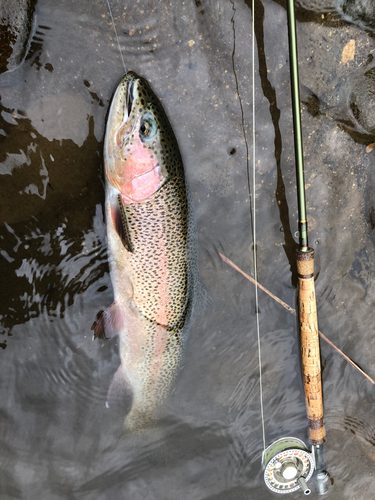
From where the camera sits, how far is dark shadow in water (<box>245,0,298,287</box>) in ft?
6.63

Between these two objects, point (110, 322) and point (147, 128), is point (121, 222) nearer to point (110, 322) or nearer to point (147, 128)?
point (147, 128)

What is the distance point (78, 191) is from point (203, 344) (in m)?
1.35

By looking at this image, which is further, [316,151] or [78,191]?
[316,151]

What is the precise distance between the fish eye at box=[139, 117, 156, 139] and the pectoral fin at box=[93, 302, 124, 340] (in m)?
1.04

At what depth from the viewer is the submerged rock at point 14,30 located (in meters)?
1.73

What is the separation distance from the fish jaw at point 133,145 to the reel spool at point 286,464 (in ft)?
6.81

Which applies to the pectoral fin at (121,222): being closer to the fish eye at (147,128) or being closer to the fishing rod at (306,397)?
the fish eye at (147,128)

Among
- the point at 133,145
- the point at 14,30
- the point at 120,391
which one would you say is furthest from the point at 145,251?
the point at 14,30

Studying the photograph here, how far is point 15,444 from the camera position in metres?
2.19

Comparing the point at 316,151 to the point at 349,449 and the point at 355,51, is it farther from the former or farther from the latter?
the point at 349,449

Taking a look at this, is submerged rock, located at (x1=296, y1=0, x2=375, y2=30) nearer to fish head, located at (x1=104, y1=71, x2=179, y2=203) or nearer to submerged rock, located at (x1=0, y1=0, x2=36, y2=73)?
fish head, located at (x1=104, y1=71, x2=179, y2=203)

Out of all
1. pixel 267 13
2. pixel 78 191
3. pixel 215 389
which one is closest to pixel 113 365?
pixel 215 389

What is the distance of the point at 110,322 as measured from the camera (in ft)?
6.83

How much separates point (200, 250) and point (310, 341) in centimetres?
95
